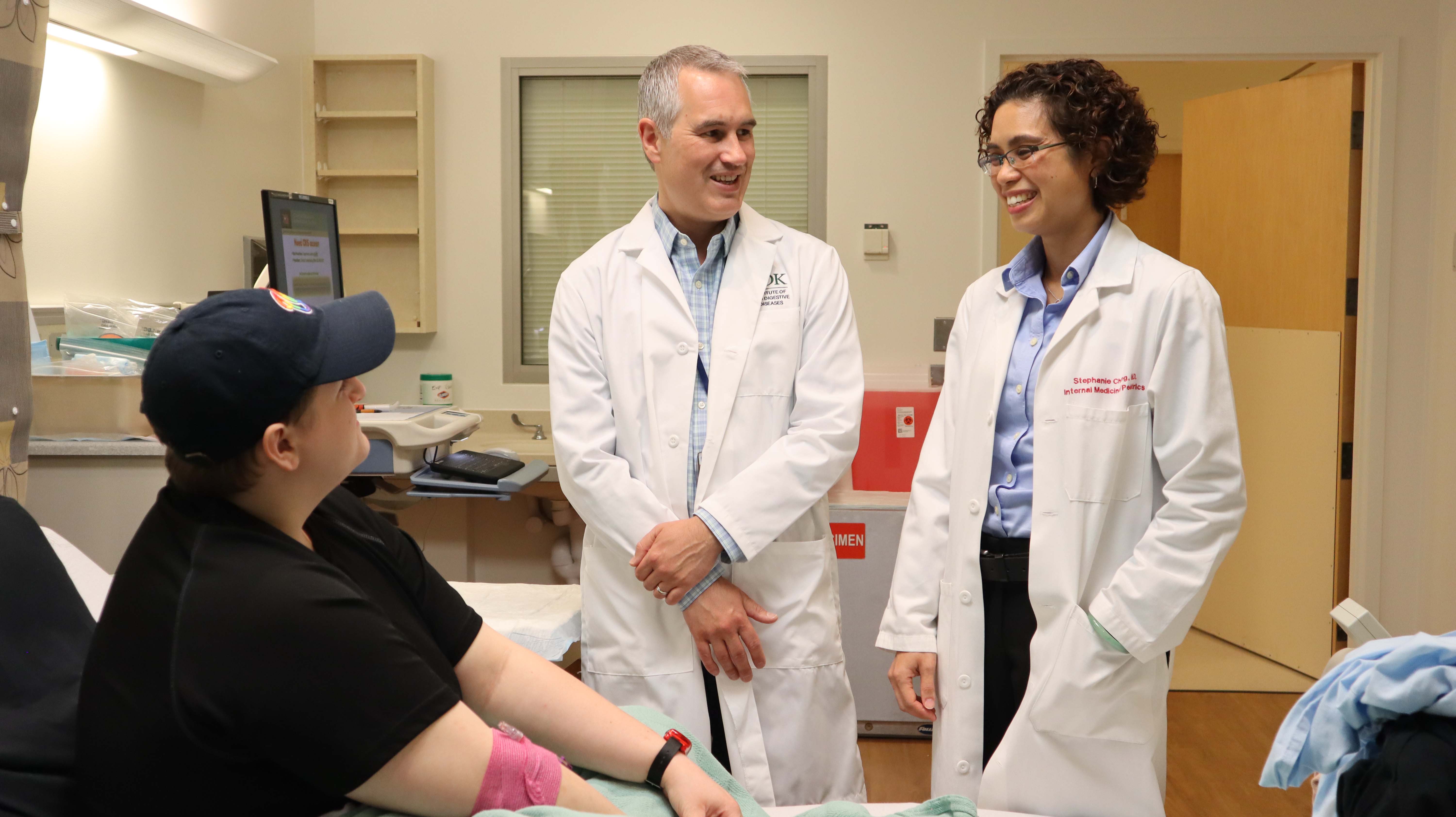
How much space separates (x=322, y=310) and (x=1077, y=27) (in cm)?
341

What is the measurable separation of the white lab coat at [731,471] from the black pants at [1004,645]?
286 millimetres

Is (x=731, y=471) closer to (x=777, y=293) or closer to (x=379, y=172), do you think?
(x=777, y=293)

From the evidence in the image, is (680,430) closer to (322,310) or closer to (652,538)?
(652,538)

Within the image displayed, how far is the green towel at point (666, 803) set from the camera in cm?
106

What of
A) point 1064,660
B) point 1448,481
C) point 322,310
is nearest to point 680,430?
point 1064,660

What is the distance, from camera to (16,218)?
6.42ft

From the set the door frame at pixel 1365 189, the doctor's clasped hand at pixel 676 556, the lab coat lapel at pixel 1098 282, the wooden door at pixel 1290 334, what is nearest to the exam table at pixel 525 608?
the doctor's clasped hand at pixel 676 556

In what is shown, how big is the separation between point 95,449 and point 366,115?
1920mm

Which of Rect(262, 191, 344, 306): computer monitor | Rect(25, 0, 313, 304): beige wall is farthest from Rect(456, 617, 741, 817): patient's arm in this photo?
Rect(25, 0, 313, 304): beige wall

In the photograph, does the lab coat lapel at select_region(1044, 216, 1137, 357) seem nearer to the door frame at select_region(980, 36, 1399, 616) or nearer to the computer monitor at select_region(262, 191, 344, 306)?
the computer monitor at select_region(262, 191, 344, 306)

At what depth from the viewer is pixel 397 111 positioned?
3.87 meters

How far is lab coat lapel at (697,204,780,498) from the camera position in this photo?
178 centimetres

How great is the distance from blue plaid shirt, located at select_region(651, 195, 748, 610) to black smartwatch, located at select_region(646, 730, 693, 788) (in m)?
0.45

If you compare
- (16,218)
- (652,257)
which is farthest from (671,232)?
(16,218)
